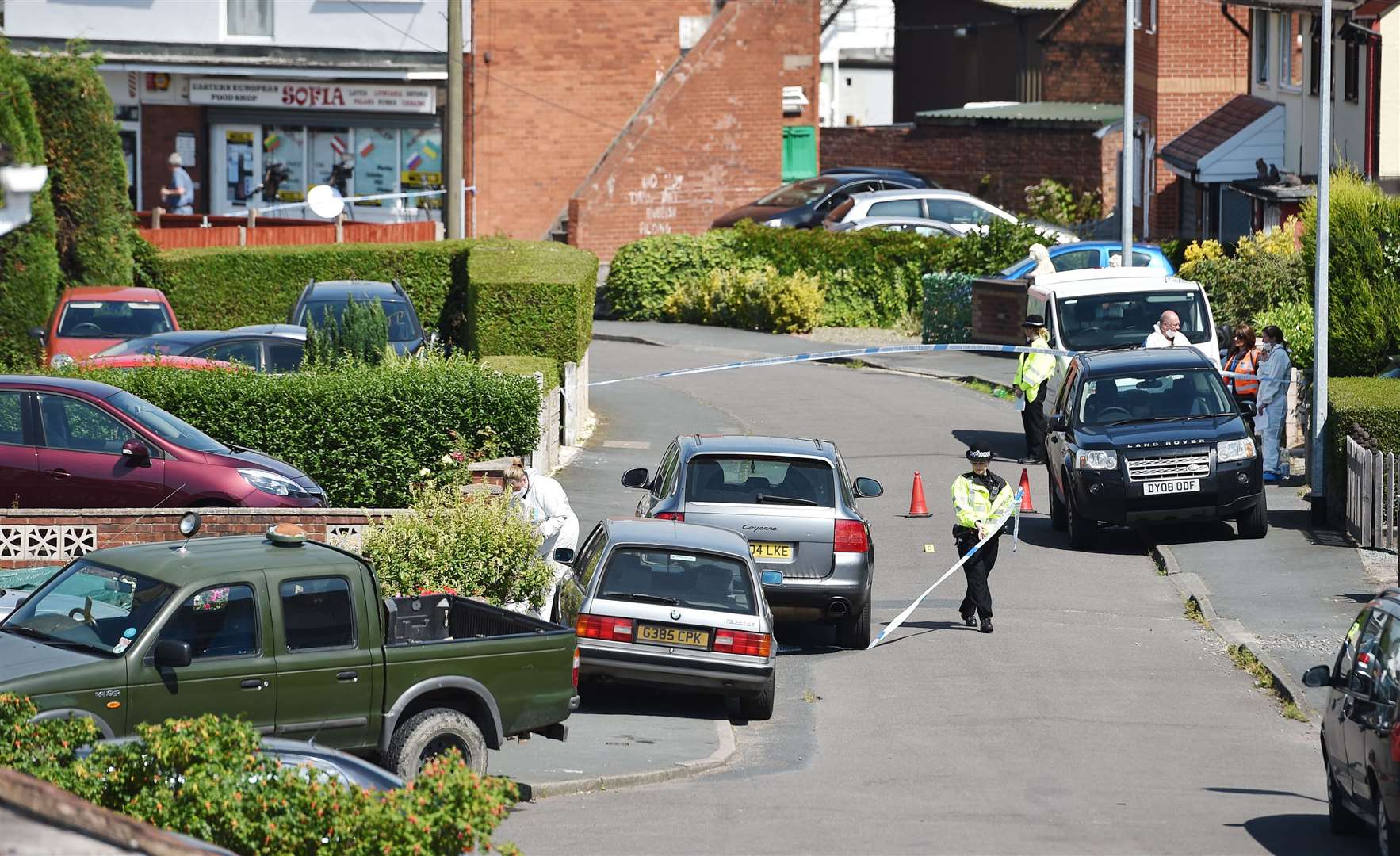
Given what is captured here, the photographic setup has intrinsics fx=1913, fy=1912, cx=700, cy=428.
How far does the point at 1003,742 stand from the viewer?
493 inches

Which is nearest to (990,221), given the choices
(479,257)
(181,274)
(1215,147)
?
(1215,147)

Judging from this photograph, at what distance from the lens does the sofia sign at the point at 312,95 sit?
3975 cm

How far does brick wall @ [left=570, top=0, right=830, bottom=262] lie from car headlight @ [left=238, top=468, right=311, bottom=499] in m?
25.2

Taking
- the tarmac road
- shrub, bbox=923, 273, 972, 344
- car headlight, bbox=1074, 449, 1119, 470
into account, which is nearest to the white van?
the tarmac road

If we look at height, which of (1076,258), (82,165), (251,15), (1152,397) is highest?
(251,15)

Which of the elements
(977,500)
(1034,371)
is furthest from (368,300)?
(977,500)

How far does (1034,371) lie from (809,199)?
18.1 metres

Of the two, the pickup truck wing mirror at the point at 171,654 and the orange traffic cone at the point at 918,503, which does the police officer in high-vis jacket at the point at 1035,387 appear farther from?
the pickup truck wing mirror at the point at 171,654

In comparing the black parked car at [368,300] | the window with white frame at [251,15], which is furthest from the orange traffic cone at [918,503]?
the window with white frame at [251,15]

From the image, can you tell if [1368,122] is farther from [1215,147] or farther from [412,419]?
[412,419]

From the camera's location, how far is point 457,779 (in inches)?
291

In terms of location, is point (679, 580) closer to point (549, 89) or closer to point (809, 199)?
point (809, 199)

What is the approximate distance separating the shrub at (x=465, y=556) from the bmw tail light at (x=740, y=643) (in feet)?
6.21

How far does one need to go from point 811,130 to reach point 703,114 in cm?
602
